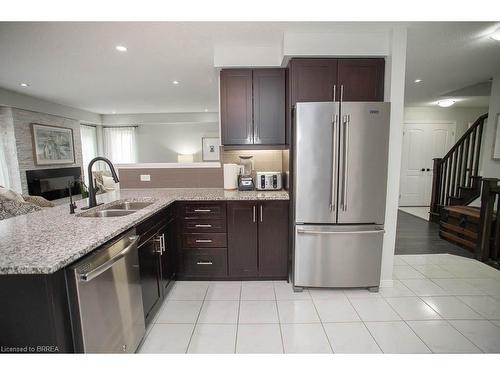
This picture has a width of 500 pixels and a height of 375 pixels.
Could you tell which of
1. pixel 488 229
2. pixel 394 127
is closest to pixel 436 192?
pixel 488 229

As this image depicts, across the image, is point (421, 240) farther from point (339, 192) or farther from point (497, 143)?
point (339, 192)

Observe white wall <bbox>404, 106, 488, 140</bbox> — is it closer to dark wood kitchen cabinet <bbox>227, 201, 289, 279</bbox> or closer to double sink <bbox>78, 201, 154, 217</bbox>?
dark wood kitchen cabinet <bbox>227, 201, 289, 279</bbox>

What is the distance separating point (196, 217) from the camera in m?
2.57

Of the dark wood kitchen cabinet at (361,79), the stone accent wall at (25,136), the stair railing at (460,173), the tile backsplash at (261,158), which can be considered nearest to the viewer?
the dark wood kitchen cabinet at (361,79)

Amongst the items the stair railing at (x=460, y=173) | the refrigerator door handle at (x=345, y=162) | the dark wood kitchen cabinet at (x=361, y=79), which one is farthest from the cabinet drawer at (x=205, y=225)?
the stair railing at (x=460, y=173)

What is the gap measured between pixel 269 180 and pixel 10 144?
216 inches

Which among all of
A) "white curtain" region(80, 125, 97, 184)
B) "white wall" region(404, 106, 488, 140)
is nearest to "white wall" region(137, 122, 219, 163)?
"white curtain" region(80, 125, 97, 184)

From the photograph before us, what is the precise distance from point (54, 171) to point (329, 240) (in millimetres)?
6470

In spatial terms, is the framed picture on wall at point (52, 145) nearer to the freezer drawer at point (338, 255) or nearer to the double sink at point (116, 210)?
the double sink at point (116, 210)

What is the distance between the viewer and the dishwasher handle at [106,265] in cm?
115

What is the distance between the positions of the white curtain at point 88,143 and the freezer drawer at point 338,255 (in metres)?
7.03

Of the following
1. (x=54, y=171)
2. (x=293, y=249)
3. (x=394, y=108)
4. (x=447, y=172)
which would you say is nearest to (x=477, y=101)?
(x=447, y=172)

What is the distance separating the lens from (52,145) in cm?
585

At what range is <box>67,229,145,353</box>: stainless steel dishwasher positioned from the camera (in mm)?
1141
